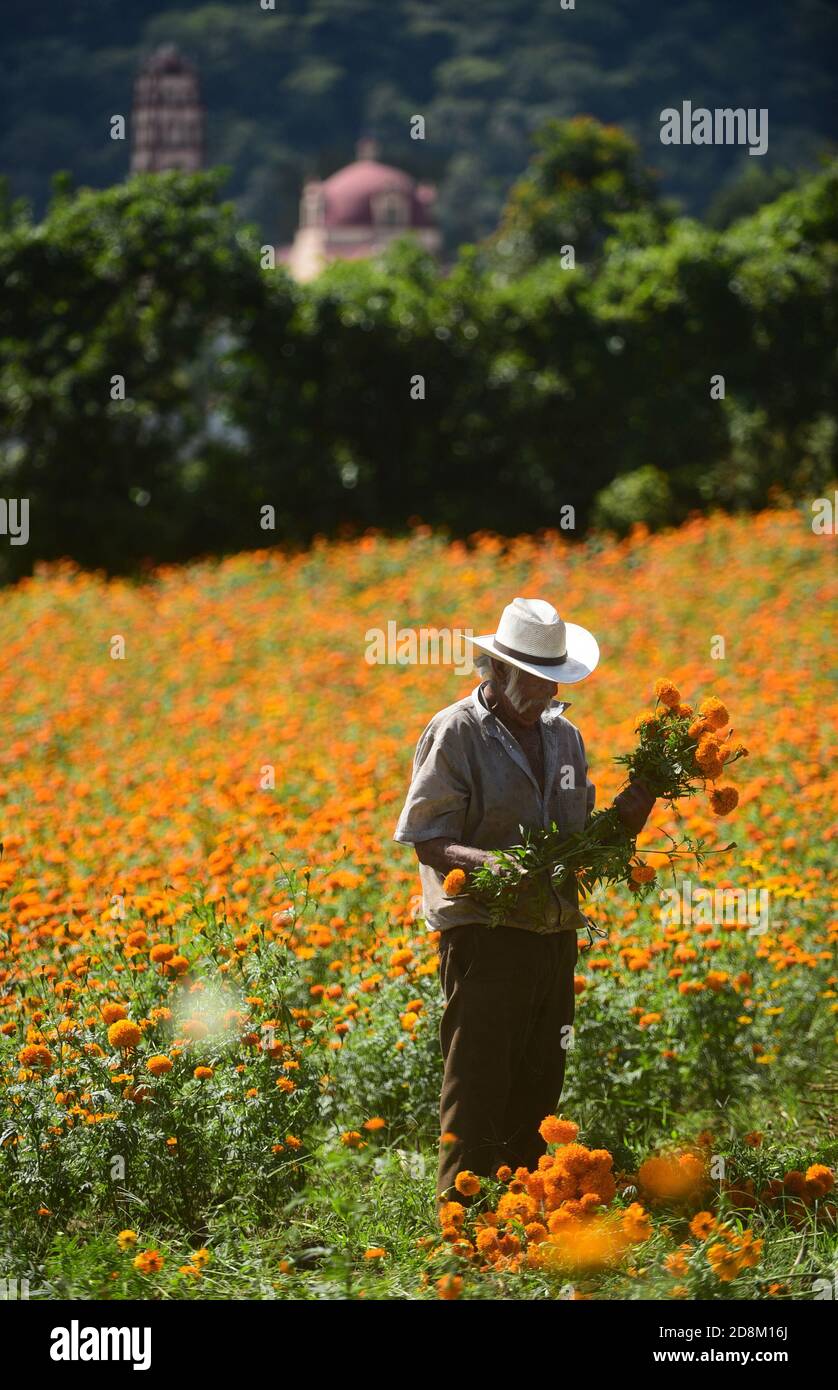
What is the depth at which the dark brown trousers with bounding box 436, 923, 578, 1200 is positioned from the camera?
3.39 metres

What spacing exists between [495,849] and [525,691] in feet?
1.33

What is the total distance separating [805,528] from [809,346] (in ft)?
12.1

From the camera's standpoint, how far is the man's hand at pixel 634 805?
11.2ft

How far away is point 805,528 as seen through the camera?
12.8 meters

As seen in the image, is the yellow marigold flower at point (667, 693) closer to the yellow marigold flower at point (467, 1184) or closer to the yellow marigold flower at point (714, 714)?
the yellow marigold flower at point (714, 714)

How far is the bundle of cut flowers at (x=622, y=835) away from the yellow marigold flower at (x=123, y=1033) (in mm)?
866

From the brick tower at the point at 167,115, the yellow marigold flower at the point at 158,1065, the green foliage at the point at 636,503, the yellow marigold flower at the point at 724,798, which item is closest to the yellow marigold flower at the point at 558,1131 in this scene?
the yellow marigold flower at the point at 724,798

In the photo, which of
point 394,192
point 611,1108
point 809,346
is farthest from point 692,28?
point 611,1108

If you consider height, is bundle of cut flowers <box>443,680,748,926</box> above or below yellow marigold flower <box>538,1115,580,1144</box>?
above

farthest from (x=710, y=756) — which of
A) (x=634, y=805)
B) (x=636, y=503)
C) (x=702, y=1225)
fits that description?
(x=636, y=503)

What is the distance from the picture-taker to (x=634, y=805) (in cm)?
342

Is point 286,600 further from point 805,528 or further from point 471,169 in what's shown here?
point 471,169

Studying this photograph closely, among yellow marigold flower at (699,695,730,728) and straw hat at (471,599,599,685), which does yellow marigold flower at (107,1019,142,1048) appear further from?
yellow marigold flower at (699,695,730,728)

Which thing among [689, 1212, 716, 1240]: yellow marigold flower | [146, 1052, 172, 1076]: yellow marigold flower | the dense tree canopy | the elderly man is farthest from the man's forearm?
the dense tree canopy
